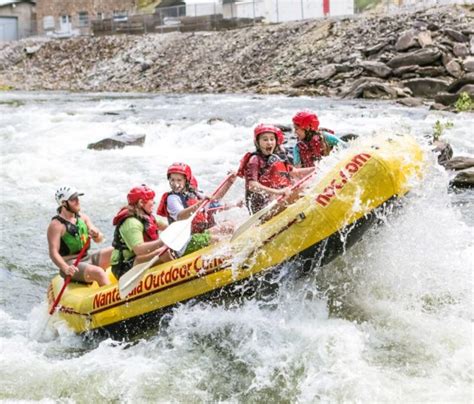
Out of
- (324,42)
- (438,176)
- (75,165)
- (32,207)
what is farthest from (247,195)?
(324,42)

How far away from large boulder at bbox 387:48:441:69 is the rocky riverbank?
3 centimetres

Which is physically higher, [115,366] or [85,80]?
[85,80]

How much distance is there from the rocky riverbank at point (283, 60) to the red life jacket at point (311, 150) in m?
11.3

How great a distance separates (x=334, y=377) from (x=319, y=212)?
125 centimetres

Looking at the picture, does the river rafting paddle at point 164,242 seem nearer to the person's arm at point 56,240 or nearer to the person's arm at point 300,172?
the person's arm at point 56,240

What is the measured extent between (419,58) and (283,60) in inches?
320

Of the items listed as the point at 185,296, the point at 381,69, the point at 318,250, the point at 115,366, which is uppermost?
the point at 381,69

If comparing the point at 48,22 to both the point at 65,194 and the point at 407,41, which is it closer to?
the point at 407,41

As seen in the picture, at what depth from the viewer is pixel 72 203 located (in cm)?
691

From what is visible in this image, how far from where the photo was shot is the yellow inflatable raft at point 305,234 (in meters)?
5.67

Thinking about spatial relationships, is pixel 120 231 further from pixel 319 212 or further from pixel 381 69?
pixel 381 69

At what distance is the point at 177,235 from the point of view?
6.23 metres

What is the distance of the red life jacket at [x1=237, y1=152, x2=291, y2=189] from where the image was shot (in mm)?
6797

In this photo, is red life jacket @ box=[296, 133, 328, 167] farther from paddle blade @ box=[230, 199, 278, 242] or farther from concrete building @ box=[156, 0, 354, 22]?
concrete building @ box=[156, 0, 354, 22]
